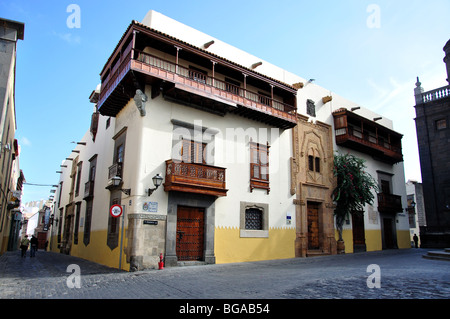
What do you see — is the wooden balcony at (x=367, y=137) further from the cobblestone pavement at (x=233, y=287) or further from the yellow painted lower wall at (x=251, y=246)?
the cobblestone pavement at (x=233, y=287)

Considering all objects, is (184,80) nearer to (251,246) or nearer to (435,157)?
(251,246)

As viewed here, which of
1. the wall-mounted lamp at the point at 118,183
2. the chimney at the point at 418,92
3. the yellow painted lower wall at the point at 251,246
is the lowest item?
the yellow painted lower wall at the point at 251,246

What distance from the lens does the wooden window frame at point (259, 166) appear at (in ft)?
52.7

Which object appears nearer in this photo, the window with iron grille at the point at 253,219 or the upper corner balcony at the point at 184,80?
the upper corner balcony at the point at 184,80

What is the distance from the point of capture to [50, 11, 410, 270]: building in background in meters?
13.0

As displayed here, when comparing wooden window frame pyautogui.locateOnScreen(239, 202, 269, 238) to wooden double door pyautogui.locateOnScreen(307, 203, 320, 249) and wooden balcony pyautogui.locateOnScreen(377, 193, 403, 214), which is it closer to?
wooden double door pyautogui.locateOnScreen(307, 203, 320, 249)

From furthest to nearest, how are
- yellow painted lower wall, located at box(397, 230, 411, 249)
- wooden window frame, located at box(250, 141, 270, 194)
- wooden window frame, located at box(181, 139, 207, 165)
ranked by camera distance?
yellow painted lower wall, located at box(397, 230, 411, 249) → wooden window frame, located at box(250, 141, 270, 194) → wooden window frame, located at box(181, 139, 207, 165)

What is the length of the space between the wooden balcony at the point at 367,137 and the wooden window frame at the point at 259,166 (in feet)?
23.1

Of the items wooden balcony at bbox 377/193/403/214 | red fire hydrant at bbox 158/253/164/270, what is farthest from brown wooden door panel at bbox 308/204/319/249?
red fire hydrant at bbox 158/253/164/270

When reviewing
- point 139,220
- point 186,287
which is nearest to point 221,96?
point 139,220

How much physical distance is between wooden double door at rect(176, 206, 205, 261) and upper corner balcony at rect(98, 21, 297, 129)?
188 inches

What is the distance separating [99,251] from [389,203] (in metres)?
19.8

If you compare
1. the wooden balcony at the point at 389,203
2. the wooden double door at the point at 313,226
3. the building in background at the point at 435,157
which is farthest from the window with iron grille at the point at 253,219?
the building in background at the point at 435,157
